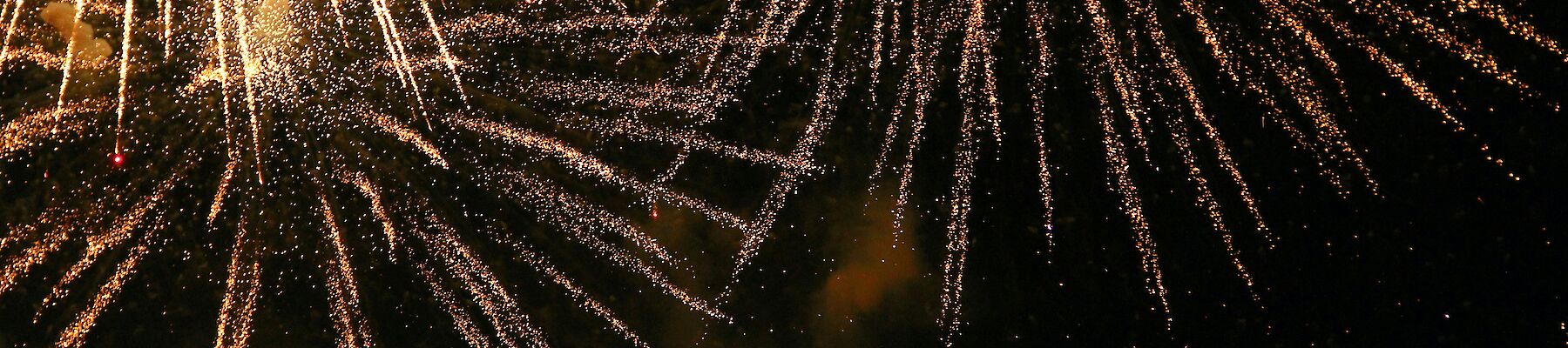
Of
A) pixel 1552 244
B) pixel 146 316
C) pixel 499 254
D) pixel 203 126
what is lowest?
pixel 146 316

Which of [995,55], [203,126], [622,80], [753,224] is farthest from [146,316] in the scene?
[995,55]

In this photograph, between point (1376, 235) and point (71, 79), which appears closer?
point (1376, 235)

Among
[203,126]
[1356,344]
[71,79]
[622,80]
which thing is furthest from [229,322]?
[1356,344]

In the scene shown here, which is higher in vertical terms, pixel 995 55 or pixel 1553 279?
pixel 995 55

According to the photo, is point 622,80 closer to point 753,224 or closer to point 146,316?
point 753,224

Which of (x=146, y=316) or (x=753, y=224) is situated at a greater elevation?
(x=753, y=224)

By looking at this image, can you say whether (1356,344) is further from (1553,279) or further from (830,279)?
(830,279)
